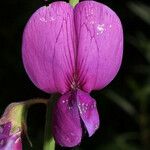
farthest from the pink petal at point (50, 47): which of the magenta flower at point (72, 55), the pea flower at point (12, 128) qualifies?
the pea flower at point (12, 128)

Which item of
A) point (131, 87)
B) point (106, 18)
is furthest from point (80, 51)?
point (131, 87)

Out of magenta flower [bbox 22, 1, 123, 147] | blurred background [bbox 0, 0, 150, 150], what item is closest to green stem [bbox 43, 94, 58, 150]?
magenta flower [bbox 22, 1, 123, 147]

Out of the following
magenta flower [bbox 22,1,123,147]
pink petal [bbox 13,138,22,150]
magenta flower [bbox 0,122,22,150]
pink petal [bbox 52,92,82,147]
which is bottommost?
pink petal [bbox 13,138,22,150]

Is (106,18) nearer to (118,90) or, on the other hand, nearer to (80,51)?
(80,51)

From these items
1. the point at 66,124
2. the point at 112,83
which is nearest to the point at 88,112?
the point at 66,124

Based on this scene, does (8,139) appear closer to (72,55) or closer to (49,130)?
(49,130)

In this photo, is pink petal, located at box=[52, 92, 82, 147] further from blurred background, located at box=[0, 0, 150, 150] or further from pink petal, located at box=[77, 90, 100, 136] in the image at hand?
blurred background, located at box=[0, 0, 150, 150]

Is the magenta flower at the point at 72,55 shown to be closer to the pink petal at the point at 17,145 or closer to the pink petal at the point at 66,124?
the pink petal at the point at 66,124
